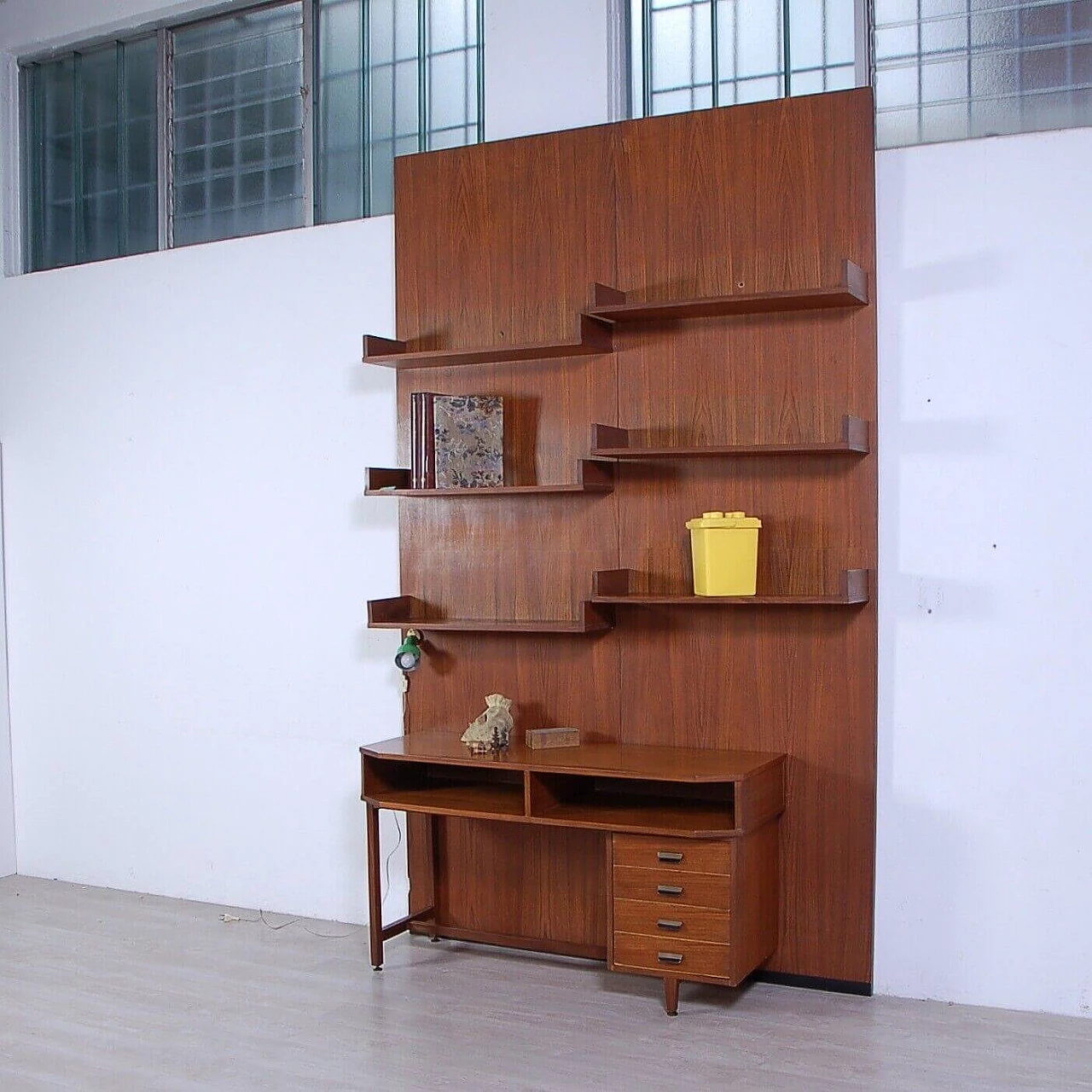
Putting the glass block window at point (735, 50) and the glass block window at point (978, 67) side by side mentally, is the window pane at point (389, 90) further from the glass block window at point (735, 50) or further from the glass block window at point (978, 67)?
the glass block window at point (978, 67)

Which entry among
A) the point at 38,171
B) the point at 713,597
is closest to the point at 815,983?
the point at 713,597

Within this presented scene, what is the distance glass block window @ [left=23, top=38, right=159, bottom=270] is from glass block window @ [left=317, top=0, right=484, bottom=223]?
2.69ft

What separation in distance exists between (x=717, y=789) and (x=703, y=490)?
89 centimetres

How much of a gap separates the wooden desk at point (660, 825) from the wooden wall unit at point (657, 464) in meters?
0.16

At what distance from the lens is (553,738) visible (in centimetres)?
403

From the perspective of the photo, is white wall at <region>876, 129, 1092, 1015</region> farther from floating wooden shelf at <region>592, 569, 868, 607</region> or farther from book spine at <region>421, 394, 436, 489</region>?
book spine at <region>421, 394, 436, 489</region>

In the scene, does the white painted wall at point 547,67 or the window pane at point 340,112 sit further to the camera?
the window pane at point 340,112

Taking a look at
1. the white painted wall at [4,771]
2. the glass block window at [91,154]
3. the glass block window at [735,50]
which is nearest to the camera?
the glass block window at [735,50]

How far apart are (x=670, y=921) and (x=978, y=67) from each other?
2.59 meters

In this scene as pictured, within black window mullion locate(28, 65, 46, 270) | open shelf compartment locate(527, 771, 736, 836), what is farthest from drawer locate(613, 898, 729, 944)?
black window mullion locate(28, 65, 46, 270)

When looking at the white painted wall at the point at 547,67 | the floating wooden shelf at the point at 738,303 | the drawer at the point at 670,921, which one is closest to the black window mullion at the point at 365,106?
the white painted wall at the point at 547,67

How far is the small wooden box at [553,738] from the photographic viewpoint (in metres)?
4.01

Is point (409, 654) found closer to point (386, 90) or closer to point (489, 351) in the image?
point (489, 351)

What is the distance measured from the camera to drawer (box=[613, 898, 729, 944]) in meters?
3.57
